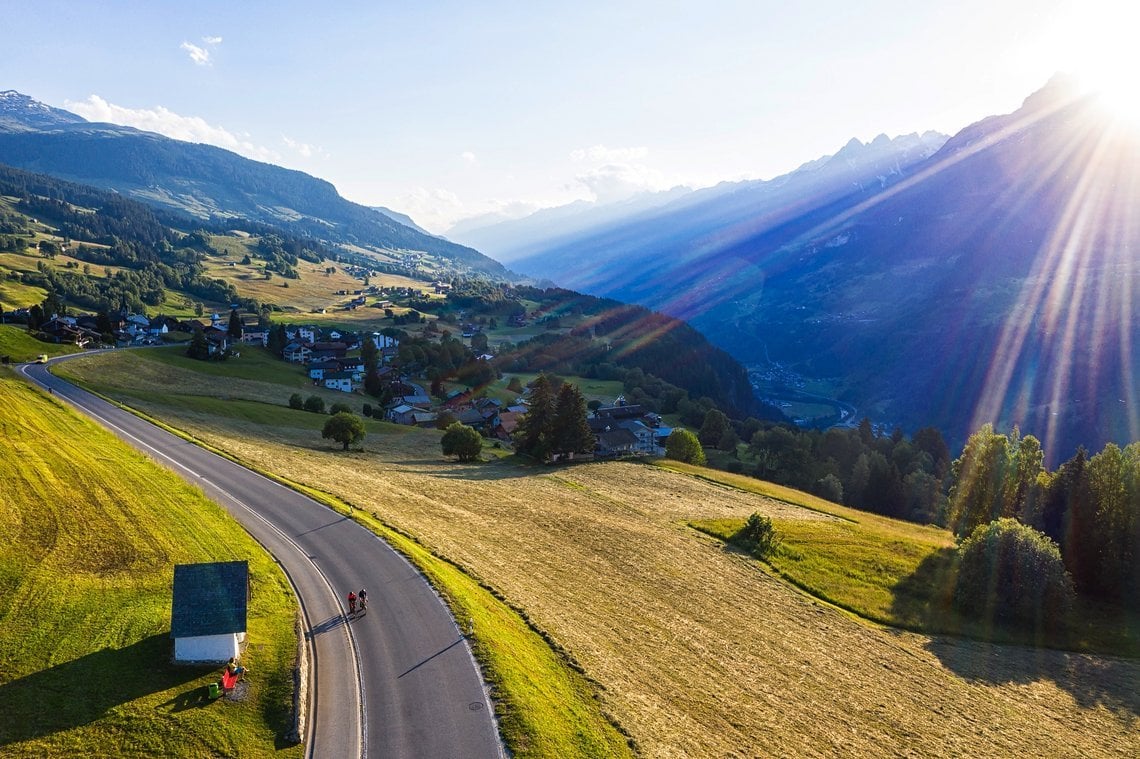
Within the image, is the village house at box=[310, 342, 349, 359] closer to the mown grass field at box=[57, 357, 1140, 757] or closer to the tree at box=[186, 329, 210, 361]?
the tree at box=[186, 329, 210, 361]

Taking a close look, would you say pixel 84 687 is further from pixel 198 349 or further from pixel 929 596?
pixel 198 349

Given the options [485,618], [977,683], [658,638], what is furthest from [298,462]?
[977,683]

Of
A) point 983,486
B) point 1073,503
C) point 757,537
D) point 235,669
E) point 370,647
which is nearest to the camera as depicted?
point 235,669

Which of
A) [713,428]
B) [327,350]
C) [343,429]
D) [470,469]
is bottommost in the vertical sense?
[713,428]

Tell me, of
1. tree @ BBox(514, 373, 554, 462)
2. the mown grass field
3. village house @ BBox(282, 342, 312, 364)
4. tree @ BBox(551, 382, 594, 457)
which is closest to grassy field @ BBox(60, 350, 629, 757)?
the mown grass field

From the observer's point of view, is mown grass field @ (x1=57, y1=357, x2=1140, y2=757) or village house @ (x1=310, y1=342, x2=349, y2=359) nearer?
mown grass field @ (x1=57, y1=357, x2=1140, y2=757)

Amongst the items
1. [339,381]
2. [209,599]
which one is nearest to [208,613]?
[209,599]

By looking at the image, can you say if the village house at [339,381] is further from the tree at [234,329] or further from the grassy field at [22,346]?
the grassy field at [22,346]
